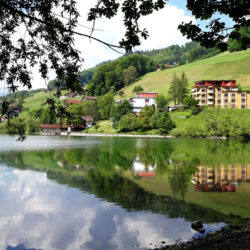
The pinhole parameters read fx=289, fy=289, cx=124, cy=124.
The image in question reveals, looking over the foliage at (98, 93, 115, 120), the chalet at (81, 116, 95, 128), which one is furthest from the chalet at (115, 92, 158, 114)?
the chalet at (81, 116, 95, 128)

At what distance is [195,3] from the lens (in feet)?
28.5

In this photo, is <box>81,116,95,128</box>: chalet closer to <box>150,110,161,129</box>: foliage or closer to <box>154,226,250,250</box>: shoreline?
<box>150,110,161,129</box>: foliage

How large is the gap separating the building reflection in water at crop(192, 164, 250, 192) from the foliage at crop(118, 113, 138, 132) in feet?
280

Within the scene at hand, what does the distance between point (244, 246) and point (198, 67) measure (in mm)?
192740

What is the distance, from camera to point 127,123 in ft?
396

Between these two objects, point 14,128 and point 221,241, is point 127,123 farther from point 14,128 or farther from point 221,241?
point 14,128

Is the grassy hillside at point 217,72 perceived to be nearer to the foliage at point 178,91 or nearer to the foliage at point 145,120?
the foliage at point 178,91

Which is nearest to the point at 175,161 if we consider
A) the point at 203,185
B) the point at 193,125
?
the point at 203,185

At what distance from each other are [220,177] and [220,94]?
106550 mm

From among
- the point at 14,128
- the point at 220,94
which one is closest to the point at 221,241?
the point at 14,128

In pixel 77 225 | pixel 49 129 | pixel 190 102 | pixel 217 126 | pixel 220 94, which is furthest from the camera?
pixel 49 129

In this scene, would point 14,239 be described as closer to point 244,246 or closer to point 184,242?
point 184,242

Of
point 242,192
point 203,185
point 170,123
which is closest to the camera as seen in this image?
point 242,192

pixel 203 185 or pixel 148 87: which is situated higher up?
pixel 148 87
